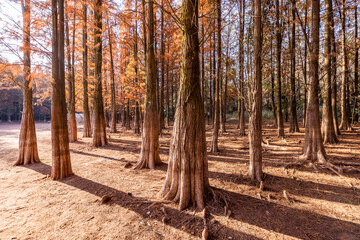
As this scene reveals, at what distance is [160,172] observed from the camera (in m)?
6.19

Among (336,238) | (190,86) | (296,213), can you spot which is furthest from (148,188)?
(336,238)

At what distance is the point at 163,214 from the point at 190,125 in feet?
6.59

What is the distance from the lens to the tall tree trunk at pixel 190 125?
365cm

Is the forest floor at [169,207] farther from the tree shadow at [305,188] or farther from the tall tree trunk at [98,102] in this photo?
the tall tree trunk at [98,102]

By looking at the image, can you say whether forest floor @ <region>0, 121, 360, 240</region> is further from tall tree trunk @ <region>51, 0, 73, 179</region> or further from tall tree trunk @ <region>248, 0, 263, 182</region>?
tall tree trunk @ <region>51, 0, 73, 179</region>

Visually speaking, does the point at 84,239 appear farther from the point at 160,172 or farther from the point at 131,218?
the point at 160,172

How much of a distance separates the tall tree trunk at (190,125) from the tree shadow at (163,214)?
353 mm

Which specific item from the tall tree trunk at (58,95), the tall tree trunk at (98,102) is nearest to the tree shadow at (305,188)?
the tall tree trunk at (58,95)

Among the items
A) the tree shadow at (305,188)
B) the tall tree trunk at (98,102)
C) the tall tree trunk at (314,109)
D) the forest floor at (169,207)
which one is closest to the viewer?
the forest floor at (169,207)

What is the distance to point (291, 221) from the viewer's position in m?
3.25

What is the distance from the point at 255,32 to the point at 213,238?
5.48 metres

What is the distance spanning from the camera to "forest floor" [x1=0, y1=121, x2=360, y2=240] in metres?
3.01

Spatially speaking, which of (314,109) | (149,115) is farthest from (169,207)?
(314,109)

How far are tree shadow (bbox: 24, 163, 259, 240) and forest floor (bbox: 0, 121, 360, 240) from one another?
0.06 feet
